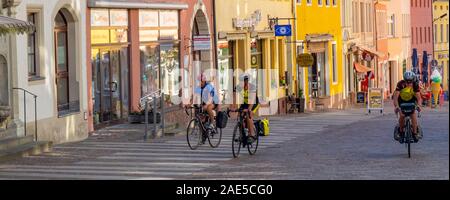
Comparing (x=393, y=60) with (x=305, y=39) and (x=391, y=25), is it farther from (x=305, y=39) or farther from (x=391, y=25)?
(x=305, y=39)

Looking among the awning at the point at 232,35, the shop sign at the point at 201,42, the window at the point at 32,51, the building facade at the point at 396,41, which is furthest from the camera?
the building facade at the point at 396,41

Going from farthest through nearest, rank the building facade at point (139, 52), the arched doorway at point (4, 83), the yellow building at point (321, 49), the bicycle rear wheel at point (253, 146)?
the yellow building at point (321, 49) < the building facade at point (139, 52) < the arched doorway at point (4, 83) < the bicycle rear wheel at point (253, 146)

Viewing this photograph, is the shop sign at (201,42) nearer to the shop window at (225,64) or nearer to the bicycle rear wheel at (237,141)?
the shop window at (225,64)

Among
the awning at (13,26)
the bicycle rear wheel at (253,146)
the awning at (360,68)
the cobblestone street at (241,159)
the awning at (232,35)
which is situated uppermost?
the awning at (232,35)

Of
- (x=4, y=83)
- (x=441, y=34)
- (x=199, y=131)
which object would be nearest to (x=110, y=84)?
(x=199, y=131)

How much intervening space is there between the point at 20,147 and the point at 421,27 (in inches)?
2952

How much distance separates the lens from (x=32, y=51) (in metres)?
28.1

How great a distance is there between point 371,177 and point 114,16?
48.0 feet

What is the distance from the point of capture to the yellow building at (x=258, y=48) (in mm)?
45659

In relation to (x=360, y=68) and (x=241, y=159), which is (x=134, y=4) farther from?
(x=360, y=68)

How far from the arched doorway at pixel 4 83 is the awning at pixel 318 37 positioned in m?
31.5

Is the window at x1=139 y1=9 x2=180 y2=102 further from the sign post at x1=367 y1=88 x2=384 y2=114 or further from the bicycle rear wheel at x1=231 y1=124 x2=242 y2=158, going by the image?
the sign post at x1=367 y1=88 x2=384 y2=114

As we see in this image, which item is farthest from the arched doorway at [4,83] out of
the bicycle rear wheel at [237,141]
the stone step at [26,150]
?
the bicycle rear wheel at [237,141]

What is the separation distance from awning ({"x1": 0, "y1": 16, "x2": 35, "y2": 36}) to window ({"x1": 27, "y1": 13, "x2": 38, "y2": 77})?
4441 millimetres
